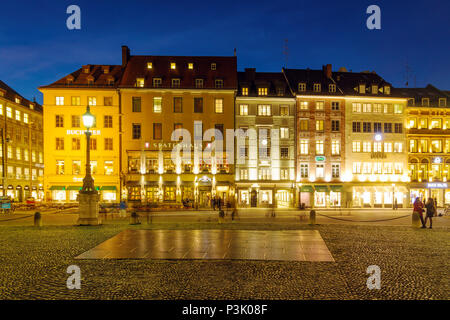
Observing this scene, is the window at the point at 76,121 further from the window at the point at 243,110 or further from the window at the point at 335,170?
the window at the point at 335,170

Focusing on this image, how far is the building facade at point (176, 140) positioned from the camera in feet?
138

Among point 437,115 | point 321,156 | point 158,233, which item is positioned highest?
point 437,115

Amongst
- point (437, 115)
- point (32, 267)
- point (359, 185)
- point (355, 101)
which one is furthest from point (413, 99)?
point (32, 267)

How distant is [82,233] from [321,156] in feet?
110

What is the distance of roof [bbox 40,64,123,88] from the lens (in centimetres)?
4269

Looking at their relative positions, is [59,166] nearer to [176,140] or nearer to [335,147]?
[176,140]

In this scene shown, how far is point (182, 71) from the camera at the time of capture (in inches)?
1786

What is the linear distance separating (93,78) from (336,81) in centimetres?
3160

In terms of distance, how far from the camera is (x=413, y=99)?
4584cm

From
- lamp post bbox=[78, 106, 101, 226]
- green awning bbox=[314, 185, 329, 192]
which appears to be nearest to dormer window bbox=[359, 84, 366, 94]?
green awning bbox=[314, 185, 329, 192]

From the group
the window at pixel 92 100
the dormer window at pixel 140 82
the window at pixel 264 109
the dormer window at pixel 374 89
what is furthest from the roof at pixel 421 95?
the window at pixel 92 100

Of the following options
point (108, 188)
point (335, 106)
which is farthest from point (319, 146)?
point (108, 188)

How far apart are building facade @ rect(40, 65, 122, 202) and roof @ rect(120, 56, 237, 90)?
386cm

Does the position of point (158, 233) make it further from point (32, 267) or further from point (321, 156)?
point (321, 156)
